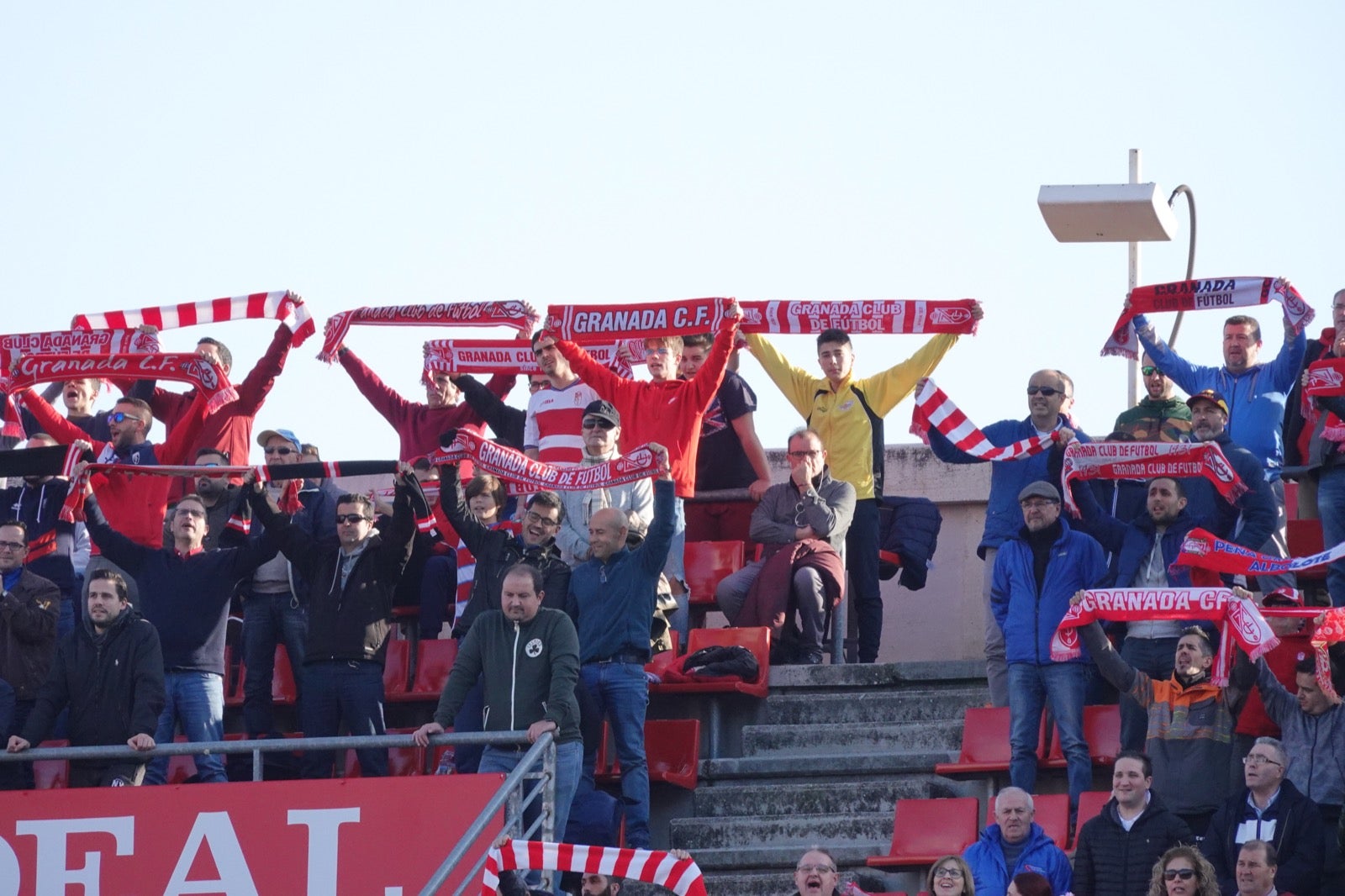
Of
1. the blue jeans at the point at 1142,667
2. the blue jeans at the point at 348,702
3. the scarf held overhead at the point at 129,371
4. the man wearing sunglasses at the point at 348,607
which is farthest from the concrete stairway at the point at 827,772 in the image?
Answer: the scarf held overhead at the point at 129,371

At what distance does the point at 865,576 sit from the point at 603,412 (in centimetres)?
209

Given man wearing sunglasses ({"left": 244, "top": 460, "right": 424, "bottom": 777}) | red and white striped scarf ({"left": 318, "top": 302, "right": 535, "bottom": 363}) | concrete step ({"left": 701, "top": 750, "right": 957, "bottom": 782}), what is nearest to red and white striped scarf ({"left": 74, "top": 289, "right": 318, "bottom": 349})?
red and white striped scarf ({"left": 318, "top": 302, "right": 535, "bottom": 363})

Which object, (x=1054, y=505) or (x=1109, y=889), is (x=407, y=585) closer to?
(x=1054, y=505)

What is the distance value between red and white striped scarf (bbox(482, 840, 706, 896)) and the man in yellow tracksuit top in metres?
4.40

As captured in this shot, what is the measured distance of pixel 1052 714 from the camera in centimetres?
1320

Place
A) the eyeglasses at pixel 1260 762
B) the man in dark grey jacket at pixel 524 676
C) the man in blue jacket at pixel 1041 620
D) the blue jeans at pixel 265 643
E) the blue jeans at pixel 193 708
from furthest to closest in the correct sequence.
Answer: the blue jeans at pixel 265 643 → the blue jeans at pixel 193 708 → the man in blue jacket at pixel 1041 620 → the man in dark grey jacket at pixel 524 676 → the eyeglasses at pixel 1260 762

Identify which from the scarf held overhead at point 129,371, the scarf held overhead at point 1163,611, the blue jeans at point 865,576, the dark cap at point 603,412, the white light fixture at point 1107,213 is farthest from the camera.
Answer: the scarf held overhead at point 129,371

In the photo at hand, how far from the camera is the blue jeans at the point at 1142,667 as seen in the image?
12758 mm

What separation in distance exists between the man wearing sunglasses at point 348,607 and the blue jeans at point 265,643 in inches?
12.9

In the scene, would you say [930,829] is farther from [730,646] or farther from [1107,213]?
[1107,213]

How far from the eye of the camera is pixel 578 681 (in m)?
13.0

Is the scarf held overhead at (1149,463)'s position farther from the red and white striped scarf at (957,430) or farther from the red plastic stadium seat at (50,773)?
the red plastic stadium seat at (50,773)

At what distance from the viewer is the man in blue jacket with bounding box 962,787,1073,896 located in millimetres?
11547

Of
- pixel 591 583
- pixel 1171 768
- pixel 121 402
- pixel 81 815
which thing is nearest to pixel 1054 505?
pixel 1171 768
